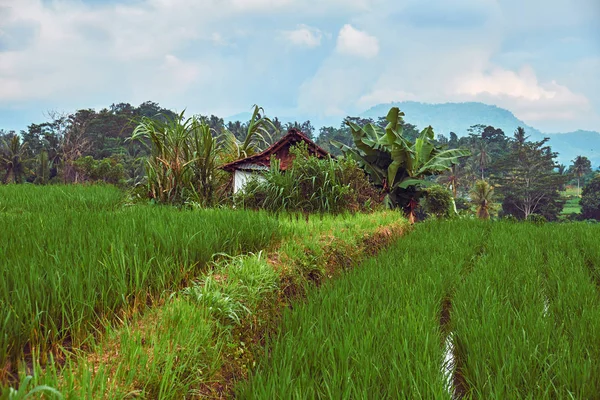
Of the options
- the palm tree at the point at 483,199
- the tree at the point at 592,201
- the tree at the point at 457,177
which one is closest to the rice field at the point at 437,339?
the palm tree at the point at 483,199

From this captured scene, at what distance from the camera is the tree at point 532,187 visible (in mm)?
37719

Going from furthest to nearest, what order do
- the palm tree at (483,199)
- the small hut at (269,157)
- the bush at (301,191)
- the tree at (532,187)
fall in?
1. the tree at (532,187)
2. the palm tree at (483,199)
3. the small hut at (269,157)
4. the bush at (301,191)

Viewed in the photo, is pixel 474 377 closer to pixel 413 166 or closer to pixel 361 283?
pixel 361 283

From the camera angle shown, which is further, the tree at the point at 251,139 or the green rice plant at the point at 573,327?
the tree at the point at 251,139

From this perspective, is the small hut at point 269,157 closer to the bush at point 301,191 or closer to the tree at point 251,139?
the tree at point 251,139

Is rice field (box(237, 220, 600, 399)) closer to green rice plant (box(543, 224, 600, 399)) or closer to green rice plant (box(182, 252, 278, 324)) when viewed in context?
green rice plant (box(543, 224, 600, 399))

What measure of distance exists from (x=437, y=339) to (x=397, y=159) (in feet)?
24.0

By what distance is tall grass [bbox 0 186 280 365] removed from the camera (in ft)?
5.24

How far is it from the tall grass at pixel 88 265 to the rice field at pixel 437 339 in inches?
31.3

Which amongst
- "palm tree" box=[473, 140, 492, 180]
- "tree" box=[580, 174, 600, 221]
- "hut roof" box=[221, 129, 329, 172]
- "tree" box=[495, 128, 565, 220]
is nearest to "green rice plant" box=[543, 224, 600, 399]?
"hut roof" box=[221, 129, 329, 172]

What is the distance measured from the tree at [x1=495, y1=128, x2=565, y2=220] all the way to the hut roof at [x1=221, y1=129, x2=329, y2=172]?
37125 millimetres

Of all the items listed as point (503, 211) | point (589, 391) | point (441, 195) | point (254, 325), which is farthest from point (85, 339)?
point (503, 211)

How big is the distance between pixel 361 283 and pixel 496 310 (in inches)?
38.1

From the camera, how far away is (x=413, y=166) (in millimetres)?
9367
